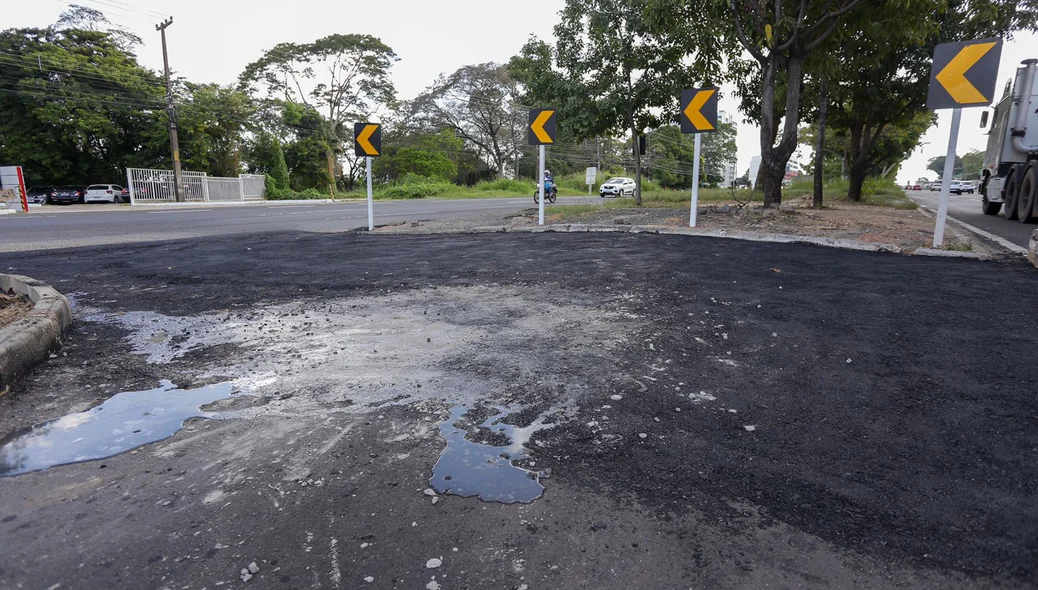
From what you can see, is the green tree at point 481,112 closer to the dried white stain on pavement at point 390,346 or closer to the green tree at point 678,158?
the green tree at point 678,158

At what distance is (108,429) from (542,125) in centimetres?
1016

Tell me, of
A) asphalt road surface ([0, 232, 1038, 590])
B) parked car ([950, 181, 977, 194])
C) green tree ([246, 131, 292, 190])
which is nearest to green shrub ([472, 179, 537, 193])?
green tree ([246, 131, 292, 190])

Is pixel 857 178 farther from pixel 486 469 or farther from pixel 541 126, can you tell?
pixel 486 469

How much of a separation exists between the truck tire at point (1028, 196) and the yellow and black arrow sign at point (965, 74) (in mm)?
8132

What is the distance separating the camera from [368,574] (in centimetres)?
174

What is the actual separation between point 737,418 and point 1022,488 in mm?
1027

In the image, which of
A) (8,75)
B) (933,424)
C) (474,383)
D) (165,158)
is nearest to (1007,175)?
(933,424)

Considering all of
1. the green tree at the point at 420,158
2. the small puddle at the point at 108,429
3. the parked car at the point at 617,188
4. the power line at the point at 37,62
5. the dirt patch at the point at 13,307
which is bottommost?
the small puddle at the point at 108,429

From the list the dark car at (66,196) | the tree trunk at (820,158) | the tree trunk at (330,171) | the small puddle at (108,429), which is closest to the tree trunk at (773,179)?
the tree trunk at (820,158)

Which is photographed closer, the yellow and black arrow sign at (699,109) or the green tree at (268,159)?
the yellow and black arrow sign at (699,109)

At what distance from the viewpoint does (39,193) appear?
112 ft

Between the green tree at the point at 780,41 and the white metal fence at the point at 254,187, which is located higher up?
the green tree at the point at 780,41

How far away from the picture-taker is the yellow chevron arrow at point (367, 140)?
39.5ft

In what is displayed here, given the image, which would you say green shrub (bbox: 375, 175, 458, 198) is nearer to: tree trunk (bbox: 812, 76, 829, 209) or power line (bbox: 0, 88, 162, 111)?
power line (bbox: 0, 88, 162, 111)
